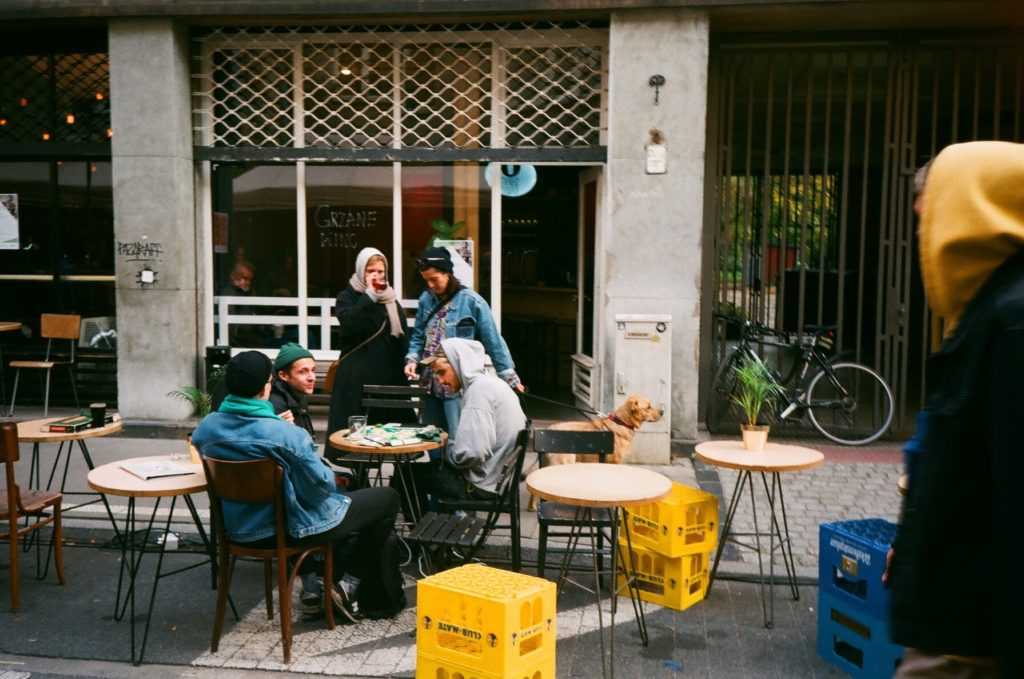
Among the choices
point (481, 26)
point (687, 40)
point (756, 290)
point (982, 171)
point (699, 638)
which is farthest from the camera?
point (756, 290)

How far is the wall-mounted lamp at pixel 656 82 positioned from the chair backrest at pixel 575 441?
443 cm

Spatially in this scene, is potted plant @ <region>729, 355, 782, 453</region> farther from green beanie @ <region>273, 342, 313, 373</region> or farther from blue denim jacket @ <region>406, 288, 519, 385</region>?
green beanie @ <region>273, 342, 313, 373</region>

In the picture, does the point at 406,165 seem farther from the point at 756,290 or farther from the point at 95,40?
the point at 756,290

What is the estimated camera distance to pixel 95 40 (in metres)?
10.2

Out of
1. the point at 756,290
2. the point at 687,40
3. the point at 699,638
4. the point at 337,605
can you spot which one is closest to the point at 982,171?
the point at 699,638

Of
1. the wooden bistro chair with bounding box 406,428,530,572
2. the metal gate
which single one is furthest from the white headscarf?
the metal gate

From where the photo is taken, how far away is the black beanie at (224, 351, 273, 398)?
446 cm

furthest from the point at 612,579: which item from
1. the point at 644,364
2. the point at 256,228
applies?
the point at 256,228

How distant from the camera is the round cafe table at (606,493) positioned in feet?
14.6

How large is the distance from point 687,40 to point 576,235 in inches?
106

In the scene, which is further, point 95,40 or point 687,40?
point 95,40

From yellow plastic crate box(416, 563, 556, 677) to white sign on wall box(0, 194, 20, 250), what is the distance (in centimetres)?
904

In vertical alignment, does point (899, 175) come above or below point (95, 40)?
below

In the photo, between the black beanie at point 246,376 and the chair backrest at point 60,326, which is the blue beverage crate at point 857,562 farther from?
the chair backrest at point 60,326
